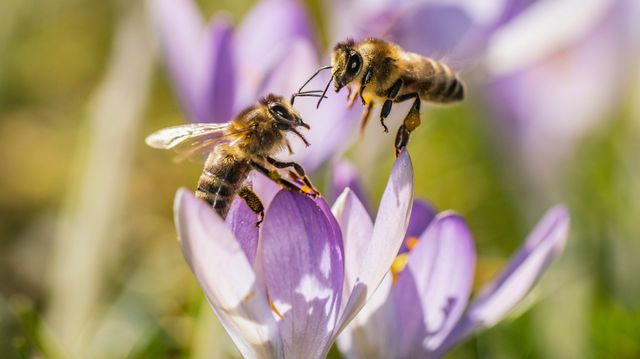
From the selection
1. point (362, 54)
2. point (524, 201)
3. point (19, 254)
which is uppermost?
point (362, 54)

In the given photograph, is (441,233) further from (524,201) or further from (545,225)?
(524,201)

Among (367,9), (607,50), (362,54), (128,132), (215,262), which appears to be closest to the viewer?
(215,262)

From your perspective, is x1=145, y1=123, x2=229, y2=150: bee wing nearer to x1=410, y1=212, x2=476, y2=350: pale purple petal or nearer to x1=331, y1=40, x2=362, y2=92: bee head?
x1=331, y1=40, x2=362, y2=92: bee head

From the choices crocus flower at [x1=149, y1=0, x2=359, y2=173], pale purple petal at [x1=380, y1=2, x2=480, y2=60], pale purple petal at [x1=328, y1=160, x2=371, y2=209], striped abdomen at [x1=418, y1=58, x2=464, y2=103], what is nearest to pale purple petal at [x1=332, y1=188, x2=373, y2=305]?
pale purple petal at [x1=328, y1=160, x2=371, y2=209]

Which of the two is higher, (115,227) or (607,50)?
(607,50)

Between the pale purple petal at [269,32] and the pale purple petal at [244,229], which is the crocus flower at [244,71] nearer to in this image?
the pale purple petal at [269,32]

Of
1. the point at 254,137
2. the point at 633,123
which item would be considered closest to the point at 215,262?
the point at 254,137

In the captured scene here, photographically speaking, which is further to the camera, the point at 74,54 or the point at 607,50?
the point at 74,54
